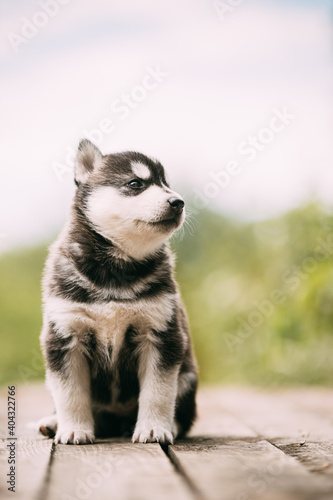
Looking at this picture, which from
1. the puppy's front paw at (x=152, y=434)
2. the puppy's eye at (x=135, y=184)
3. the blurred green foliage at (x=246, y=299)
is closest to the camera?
the puppy's front paw at (x=152, y=434)

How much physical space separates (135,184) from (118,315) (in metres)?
0.75

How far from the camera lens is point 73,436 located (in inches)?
115

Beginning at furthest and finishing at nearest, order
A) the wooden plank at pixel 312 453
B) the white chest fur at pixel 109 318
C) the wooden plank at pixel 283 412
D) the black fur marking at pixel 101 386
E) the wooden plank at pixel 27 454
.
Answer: the wooden plank at pixel 283 412 → the black fur marking at pixel 101 386 → the white chest fur at pixel 109 318 → the wooden plank at pixel 312 453 → the wooden plank at pixel 27 454

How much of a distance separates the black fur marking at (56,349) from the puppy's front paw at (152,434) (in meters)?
0.49

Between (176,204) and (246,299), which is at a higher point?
(176,204)

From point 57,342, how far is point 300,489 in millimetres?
1513

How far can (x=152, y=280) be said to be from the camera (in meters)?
3.22

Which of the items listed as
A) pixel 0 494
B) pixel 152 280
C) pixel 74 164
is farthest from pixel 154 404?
pixel 74 164

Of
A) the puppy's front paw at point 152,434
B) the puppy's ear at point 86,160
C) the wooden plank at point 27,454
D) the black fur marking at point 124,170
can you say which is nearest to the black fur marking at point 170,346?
the puppy's front paw at point 152,434

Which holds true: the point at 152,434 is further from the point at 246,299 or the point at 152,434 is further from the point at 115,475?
the point at 246,299

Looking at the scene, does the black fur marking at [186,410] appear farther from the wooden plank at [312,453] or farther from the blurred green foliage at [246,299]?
the blurred green foliage at [246,299]

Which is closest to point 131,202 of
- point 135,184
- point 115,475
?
point 135,184

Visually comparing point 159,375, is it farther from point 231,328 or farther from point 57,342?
point 231,328

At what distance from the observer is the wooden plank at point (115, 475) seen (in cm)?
193
